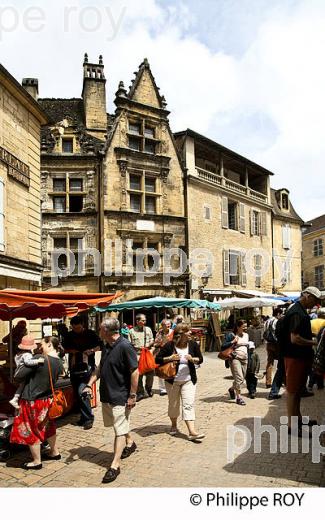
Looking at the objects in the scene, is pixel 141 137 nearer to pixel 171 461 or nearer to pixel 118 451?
pixel 171 461

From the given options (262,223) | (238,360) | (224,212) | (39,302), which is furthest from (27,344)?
(262,223)

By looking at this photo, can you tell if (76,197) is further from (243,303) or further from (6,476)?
(6,476)

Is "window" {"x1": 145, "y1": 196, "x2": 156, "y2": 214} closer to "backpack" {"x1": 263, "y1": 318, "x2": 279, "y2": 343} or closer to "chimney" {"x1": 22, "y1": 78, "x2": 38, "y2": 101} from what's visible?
"chimney" {"x1": 22, "y1": 78, "x2": 38, "y2": 101}

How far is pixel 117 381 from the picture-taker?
183 inches

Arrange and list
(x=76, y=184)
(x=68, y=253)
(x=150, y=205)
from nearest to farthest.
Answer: (x=68, y=253), (x=76, y=184), (x=150, y=205)

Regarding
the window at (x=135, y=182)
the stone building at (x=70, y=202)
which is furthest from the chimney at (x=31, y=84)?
the window at (x=135, y=182)

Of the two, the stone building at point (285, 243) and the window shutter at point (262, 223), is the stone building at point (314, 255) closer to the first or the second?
the stone building at point (285, 243)

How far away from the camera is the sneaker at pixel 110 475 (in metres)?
4.29

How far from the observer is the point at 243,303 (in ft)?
54.8

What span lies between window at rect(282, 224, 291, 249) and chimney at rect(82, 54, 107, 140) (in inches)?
597

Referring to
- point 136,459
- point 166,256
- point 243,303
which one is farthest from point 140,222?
point 136,459

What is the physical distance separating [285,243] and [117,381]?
Result: 2758 centimetres

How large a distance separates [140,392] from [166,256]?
45.8 feet

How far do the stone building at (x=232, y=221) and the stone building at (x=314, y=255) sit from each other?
775 centimetres
